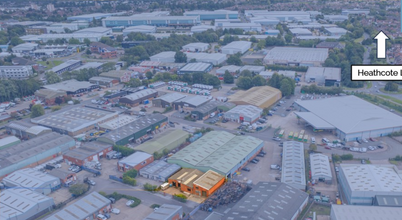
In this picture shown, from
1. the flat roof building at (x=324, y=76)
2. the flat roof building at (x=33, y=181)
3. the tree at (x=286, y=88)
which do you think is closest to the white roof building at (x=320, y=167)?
the tree at (x=286, y=88)

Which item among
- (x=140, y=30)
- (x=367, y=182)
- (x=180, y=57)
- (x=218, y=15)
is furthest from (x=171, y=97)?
(x=218, y=15)

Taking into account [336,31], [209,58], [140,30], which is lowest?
[209,58]

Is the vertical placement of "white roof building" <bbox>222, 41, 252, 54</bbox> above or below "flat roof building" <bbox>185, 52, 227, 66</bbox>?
above

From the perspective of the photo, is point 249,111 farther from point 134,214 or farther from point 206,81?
point 134,214

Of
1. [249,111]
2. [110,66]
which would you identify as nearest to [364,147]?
[249,111]

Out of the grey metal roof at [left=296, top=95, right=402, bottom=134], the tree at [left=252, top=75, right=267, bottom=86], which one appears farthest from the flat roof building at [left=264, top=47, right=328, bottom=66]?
the grey metal roof at [left=296, top=95, right=402, bottom=134]

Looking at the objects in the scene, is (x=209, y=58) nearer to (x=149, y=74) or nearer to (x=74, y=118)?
(x=149, y=74)

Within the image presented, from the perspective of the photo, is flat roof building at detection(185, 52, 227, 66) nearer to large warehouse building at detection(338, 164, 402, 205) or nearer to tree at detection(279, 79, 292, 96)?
tree at detection(279, 79, 292, 96)
